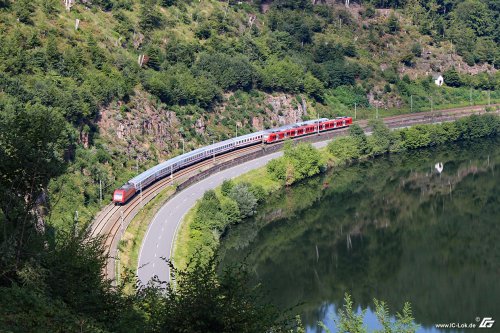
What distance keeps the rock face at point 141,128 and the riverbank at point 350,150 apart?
43.7ft

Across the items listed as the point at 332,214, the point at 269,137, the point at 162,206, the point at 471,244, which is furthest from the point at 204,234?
the point at 269,137

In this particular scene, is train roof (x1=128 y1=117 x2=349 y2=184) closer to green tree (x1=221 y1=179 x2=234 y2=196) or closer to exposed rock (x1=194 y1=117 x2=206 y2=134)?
exposed rock (x1=194 y1=117 x2=206 y2=134)

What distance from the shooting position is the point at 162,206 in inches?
3327

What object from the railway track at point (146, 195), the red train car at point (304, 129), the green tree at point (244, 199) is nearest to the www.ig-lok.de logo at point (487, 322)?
the railway track at point (146, 195)

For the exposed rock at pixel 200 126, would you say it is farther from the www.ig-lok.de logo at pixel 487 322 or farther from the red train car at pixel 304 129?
the www.ig-lok.de logo at pixel 487 322

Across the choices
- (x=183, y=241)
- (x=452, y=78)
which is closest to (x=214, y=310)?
(x=183, y=241)

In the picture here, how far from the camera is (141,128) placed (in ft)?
333

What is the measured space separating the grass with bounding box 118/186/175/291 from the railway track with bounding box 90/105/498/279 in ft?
1.85

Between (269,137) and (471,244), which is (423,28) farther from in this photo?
(471,244)

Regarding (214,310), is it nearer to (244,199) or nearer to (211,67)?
(244,199)

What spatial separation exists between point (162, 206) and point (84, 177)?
9.60m


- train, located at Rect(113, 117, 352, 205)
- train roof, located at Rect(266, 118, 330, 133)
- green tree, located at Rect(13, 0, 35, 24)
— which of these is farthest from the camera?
train roof, located at Rect(266, 118, 330, 133)

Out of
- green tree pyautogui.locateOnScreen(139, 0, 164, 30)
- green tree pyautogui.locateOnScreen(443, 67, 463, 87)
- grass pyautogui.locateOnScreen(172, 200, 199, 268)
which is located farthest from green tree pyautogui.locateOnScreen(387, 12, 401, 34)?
grass pyautogui.locateOnScreen(172, 200, 199, 268)

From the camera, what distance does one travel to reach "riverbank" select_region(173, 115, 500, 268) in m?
74.6
